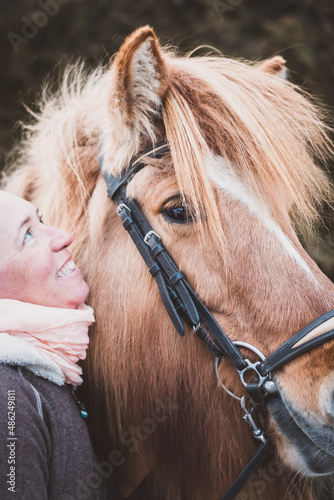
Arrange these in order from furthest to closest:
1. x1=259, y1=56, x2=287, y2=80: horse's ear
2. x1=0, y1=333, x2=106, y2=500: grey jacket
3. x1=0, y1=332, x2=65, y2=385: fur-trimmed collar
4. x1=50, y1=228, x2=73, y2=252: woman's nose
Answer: x1=259, y1=56, x2=287, y2=80: horse's ear, x1=50, y1=228, x2=73, y2=252: woman's nose, x1=0, y1=332, x2=65, y2=385: fur-trimmed collar, x1=0, y1=333, x2=106, y2=500: grey jacket

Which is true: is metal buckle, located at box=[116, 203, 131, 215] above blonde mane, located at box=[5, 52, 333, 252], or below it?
below

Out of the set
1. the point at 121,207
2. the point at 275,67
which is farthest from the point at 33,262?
the point at 275,67

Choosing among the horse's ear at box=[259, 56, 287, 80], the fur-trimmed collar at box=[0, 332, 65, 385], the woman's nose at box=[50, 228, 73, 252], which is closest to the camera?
the fur-trimmed collar at box=[0, 332, 65, 385]

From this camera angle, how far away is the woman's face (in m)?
1.32

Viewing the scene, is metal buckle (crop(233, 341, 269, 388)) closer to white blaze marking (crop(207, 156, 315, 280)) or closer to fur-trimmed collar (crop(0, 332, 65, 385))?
white blaze marking (crop(207, 156, 315, 280))

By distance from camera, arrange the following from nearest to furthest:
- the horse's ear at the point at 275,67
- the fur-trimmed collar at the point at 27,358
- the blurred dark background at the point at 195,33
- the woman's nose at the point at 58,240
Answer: the fur-trimmed collar at the point at 27,358
the woman's nose at the point at 58,240
the horse's ear at the point at 275,67
the blurred dark background at the point at 195,33

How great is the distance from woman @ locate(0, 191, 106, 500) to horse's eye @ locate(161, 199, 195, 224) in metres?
0.37

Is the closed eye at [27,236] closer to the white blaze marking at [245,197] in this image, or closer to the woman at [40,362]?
the woman at [40,362]

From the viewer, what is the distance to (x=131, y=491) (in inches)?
65.0

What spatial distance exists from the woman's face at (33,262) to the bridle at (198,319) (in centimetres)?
24

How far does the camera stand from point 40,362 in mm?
1225

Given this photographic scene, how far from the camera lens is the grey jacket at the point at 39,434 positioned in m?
1.04

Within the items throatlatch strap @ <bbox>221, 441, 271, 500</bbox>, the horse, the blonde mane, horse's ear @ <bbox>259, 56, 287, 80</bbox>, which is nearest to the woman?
the horse

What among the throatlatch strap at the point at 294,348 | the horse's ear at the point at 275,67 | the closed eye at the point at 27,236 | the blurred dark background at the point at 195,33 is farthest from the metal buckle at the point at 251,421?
the blurred dark background at the point at 195,33
